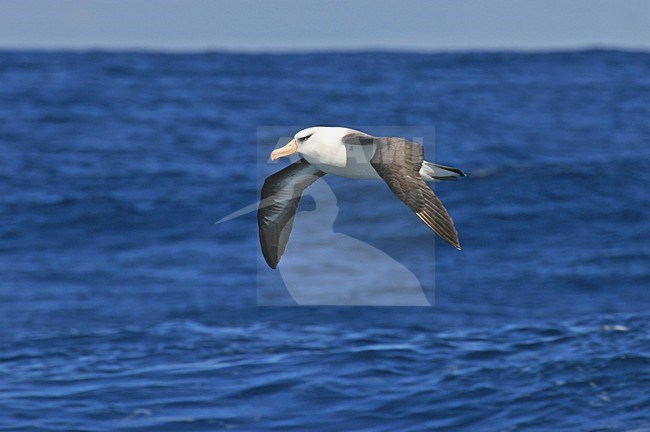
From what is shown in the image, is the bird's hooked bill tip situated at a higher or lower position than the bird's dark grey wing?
higher

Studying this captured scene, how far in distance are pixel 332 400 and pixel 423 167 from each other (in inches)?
282

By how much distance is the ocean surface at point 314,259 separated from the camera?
614 inches

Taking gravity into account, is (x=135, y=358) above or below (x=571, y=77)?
below

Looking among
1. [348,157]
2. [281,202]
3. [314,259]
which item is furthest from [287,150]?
[314,259]

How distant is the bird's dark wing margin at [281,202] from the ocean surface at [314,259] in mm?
5047

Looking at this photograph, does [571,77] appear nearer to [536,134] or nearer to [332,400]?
[536,134]

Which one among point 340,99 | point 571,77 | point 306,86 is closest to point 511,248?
point 340,99

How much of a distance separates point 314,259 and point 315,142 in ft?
55.6

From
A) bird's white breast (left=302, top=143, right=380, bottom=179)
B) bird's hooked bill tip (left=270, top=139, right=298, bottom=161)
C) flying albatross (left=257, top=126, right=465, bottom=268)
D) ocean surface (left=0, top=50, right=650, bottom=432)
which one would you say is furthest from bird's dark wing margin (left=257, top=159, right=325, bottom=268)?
ocean surface (left=0, top=50, right=650, bottom=432)

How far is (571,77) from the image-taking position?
69.3 metres

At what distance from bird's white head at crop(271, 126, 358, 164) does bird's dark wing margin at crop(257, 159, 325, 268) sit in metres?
1.25

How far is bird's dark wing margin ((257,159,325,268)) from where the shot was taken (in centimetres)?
1046

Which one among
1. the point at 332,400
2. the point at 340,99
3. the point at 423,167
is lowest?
the point at 332,400

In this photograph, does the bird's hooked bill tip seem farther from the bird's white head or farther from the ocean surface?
the ocean surface
